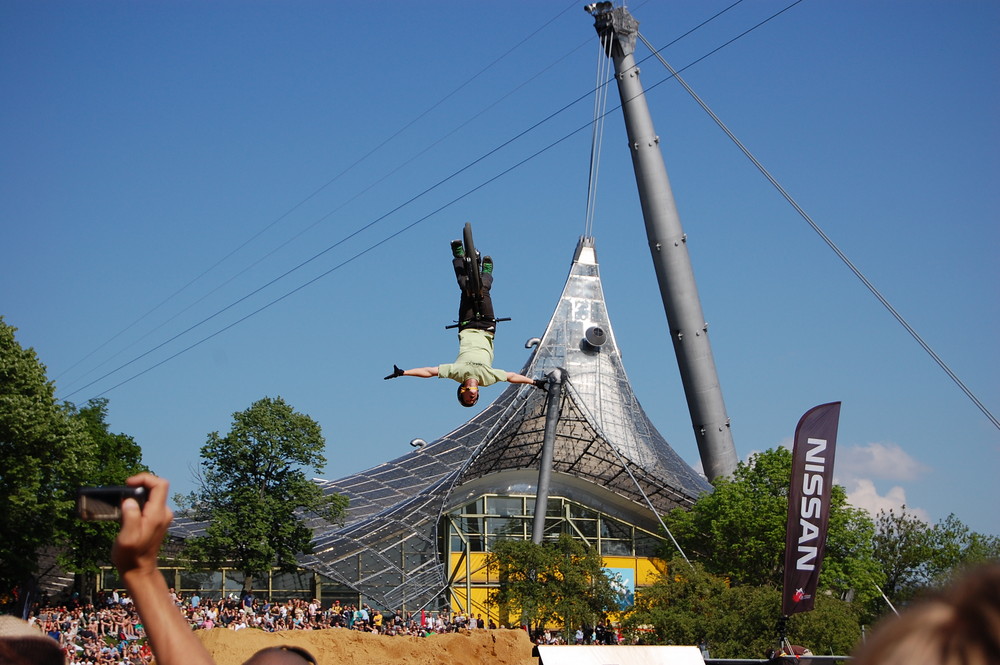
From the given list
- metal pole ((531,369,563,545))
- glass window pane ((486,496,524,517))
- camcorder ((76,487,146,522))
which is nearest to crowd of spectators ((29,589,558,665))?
metal pole ((531,369,563,545))

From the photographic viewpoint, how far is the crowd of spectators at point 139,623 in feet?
84.4

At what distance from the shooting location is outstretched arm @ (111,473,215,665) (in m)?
2.42

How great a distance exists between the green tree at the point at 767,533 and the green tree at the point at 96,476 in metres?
25.5

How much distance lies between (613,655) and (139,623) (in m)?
17.5

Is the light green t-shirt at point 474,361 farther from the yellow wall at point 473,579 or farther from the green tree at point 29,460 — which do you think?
the yellow wall at point 473,579

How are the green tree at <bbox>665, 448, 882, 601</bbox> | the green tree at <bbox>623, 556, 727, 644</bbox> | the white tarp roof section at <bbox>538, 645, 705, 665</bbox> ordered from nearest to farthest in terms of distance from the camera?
the white tarp roof section at <bbox>538, 645, 705, 665</bbox>
the green tree at <bbox>623, 556, 727, 644</bbox>
the green tree at <bbox>665, 448, 882, 601</bbox>

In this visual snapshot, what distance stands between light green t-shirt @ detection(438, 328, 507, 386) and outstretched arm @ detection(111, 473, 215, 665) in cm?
1429

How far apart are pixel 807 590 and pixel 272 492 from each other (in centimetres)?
3228

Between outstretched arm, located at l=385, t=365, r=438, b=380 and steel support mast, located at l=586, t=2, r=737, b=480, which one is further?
steel support mast, located at l=586, t=2, r=737, b=480

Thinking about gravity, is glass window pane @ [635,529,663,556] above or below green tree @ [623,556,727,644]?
above

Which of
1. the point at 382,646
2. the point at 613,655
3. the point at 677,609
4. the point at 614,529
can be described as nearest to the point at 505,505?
the point at 614,529

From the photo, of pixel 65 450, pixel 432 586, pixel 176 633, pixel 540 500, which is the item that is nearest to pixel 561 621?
pixel 540 500

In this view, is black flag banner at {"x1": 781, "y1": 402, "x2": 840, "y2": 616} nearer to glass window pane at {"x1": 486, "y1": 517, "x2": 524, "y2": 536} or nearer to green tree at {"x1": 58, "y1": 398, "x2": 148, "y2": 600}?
green tree at {"x1": 58, "y1": 398, "x2": 148, "y2": 600}

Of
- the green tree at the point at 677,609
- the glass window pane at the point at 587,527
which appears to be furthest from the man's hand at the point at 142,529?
the glass window pane at the point at 587,527
